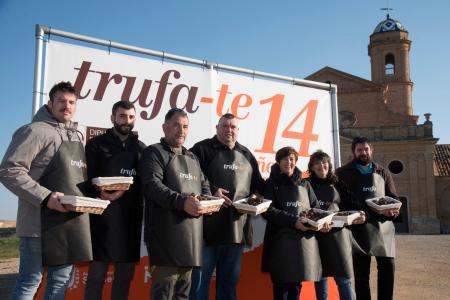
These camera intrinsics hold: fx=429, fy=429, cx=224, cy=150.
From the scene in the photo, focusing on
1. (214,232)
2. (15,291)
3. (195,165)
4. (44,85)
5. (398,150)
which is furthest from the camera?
(398,150)

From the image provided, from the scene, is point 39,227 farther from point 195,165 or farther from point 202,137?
point 202,137

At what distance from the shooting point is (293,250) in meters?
4.54

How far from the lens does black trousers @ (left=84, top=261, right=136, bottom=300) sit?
12.5 feet

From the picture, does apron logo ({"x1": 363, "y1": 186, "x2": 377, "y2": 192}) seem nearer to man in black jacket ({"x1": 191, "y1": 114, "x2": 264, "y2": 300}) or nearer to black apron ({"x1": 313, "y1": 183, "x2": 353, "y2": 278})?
black apron ({"x1": 313, "y1": 183, "x2": 353, "y2": 278})

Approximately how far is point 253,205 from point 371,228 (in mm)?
1814

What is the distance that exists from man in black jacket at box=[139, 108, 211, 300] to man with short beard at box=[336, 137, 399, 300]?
2.31 metres

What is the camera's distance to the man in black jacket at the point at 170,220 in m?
3.67

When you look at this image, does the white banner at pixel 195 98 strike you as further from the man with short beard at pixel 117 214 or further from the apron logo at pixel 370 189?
the apron logo at pixel 370 189

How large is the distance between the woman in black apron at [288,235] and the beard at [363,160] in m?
0.99

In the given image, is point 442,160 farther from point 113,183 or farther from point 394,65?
point 113,183

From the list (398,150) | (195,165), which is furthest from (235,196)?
(398,150)

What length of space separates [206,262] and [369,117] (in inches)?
1429

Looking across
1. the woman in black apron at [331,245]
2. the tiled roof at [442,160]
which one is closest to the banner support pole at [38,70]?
the woman in black apron at [331,245]

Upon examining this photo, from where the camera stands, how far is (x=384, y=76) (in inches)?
1686
